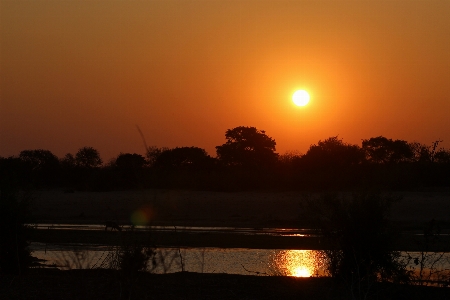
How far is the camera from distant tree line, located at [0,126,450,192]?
4966cm

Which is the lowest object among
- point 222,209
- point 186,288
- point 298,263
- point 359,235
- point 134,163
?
point 298,263

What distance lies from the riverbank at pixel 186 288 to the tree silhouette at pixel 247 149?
54351 millimetres

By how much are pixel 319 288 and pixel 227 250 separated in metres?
9.54

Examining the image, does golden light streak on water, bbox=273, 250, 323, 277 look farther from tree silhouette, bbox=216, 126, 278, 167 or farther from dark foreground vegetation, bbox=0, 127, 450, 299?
tree silhouette, bbox=216, 126, 278, 167

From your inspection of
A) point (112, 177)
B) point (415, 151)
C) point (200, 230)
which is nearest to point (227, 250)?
point (200, 230)

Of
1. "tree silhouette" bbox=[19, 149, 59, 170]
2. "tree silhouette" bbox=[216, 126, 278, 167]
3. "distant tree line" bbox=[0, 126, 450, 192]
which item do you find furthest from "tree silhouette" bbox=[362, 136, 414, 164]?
"tree silhouette" bbox=[19, 149, 59, 170]

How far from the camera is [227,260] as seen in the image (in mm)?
19016


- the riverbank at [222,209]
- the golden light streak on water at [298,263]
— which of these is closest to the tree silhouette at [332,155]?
the riverbank at [222,209]

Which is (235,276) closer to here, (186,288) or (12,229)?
(186,288)

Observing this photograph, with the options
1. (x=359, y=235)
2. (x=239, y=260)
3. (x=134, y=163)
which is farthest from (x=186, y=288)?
(x=239, y=260)

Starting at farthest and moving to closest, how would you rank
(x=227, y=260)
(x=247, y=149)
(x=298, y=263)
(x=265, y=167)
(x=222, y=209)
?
(x=247, y=149)
(x=265, y=167)
(x=222, y=209)
(x=227, y=260)
(x=298, y=263)

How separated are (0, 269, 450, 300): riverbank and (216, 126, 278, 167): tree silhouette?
178 ft

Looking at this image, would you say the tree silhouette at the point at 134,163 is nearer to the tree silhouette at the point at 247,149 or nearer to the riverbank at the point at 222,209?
the riverbank at the point at 222,209

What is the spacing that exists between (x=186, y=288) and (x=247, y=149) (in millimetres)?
63760
